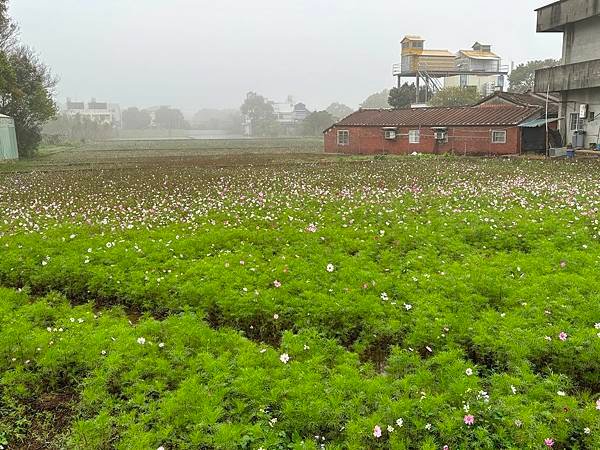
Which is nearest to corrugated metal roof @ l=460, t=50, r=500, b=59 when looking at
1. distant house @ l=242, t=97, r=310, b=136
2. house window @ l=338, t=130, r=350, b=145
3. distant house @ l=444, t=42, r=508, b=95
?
distant house @ l=444, t=42, r=508, b=95

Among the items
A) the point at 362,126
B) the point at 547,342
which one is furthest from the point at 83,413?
the point at 362,126

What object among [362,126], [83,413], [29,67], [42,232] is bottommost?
[83,413]

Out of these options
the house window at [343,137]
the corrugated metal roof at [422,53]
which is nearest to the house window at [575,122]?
the house window at [343,137]

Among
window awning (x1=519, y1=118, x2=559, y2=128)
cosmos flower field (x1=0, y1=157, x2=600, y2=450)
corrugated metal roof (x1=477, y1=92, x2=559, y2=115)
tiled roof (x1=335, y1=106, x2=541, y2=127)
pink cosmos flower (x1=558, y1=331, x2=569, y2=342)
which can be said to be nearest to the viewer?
cosmos flower field (x1=0, y1=157, x2=600, y2=450)

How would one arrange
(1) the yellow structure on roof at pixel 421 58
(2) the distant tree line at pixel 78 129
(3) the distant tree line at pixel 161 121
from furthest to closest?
1. (3) the distant tree line at pixel 161 121
2. (2) the distant tree line at pixel 78 129
3. (1) the yellow structure on roof at pixel 421 58

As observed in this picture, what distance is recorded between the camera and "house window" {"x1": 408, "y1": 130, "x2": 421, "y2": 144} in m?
43.7

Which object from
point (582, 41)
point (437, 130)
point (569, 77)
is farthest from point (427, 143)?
point (582, 41)

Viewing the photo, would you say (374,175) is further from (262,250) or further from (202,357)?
(202,357)

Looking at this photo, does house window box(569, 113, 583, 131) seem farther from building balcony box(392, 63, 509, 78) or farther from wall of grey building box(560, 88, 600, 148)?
building balcony box(392, 63, 509, 78)

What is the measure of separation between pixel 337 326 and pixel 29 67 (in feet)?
160

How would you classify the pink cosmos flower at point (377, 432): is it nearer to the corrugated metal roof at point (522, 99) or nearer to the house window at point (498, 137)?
the house window at point (498, 137)

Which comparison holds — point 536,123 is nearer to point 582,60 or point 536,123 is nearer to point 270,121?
point 582,60

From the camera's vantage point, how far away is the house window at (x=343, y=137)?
1925 inches

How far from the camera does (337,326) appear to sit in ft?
23.7
